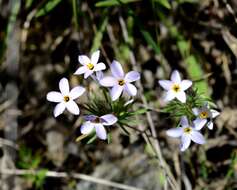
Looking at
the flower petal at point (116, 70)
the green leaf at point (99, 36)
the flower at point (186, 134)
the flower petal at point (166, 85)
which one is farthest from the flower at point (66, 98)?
the green leaf at point (99, 36)

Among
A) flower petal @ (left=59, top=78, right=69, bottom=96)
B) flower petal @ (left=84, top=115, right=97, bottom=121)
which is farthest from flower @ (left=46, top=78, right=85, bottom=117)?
flower petal @ (left=84, top=115, right=97, bottom=121)

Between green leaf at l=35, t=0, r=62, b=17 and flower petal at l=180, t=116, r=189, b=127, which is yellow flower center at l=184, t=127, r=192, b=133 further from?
green leaf at l=35, t=0, r=62, b=17

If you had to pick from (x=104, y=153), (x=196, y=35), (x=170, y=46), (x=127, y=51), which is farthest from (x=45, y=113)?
(x=196, y=35)

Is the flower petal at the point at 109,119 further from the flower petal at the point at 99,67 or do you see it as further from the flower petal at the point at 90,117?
the flower petal at the point at 99,67

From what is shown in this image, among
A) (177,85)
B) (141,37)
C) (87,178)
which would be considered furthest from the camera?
(141,37)

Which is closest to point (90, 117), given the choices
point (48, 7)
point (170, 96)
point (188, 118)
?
point (170, 96)

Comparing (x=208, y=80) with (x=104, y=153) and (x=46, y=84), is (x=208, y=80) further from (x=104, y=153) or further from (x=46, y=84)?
(x=46, y=84)

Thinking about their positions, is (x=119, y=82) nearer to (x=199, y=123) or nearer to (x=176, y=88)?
(x=176, y=88)
